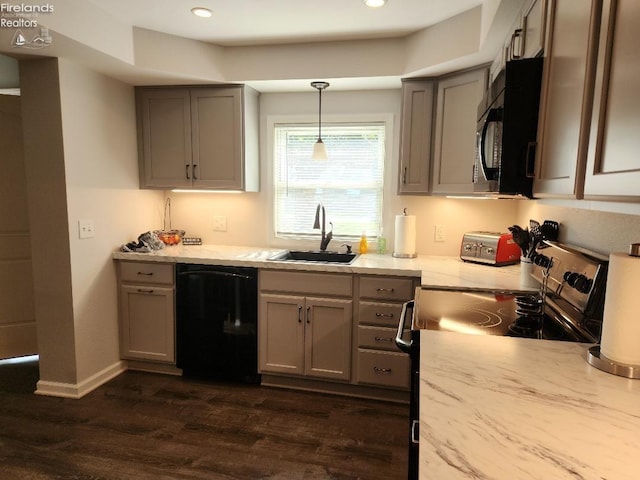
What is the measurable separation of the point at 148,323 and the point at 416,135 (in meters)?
2.39

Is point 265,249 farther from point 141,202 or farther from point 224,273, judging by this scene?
point 141,202

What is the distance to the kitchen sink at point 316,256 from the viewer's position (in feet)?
9.98

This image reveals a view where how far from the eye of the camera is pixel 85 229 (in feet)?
8.79

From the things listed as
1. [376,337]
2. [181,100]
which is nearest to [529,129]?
[376,337]

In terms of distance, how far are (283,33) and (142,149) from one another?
1447 millimetres

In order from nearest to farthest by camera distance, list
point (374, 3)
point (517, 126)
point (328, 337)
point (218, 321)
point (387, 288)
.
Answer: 1. point (517, 126)
2. point (374, 3)
3. point (387, 288)
4. point (328, 337)
5. point (218, 321)

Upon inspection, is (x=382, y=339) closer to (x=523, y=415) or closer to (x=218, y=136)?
(x=523, y=415)

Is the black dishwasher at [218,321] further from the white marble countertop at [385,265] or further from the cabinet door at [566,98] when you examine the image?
the cabinet door at [566,98]

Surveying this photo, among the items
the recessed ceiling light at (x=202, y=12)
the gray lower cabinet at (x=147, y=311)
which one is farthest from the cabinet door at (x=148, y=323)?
the recessed ceiling light at (x=202, y=12)

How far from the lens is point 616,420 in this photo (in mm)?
845

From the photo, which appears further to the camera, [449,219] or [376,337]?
[449,219]

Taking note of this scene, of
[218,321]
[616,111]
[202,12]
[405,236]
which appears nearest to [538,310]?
[616,111]

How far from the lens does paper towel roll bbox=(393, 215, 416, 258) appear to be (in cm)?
291

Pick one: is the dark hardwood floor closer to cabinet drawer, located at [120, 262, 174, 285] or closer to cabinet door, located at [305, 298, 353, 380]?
cabinet door, located at [305, 298, 353, 380]
